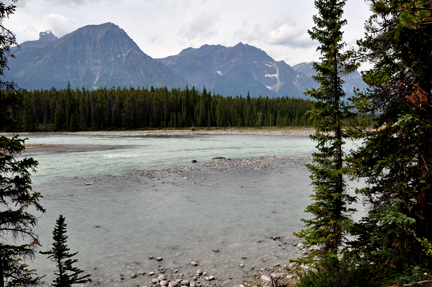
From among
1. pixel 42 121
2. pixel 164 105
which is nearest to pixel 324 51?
pixel 164 105

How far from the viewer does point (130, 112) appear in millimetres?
129375

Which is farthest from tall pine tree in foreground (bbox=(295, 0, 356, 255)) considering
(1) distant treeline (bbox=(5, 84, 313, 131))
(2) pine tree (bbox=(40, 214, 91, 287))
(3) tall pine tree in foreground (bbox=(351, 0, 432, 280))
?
(1) distant treeline (bbox=(5, 84, 313, 131))

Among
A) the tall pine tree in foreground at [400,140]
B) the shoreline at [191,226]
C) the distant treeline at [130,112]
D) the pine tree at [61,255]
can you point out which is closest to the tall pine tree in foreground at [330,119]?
the tall pine tree in foreground at [400,140]

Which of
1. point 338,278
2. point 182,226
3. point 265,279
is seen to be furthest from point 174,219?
point 338,278

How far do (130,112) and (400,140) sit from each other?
434ft

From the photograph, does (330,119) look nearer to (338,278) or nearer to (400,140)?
(400,140)

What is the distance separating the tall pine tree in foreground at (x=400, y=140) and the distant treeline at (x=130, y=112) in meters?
130

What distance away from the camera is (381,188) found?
278 inches

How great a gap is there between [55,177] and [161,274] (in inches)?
861

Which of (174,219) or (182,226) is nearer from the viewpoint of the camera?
(182,226)

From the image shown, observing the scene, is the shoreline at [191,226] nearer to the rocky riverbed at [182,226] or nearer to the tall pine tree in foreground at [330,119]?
the rocky riverbed at [182,226]

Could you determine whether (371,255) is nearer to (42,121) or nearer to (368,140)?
(368,140)

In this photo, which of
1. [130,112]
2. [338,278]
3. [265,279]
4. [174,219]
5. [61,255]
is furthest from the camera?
[130,112]

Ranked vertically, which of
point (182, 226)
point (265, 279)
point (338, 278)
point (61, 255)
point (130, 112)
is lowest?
point (182, 226)
